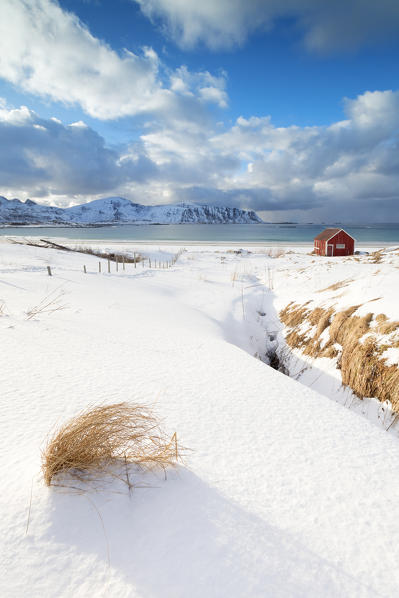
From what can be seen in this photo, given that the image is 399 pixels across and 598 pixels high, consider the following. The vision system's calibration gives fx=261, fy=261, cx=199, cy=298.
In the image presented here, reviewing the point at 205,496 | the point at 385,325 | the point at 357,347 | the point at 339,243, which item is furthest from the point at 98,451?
the point at 339,243

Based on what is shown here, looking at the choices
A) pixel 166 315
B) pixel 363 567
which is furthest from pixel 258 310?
pixel 363 567

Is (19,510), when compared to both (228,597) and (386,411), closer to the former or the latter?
(228,597)

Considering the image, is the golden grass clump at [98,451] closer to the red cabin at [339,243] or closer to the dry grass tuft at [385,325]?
the dry grass tuft at [385,325]

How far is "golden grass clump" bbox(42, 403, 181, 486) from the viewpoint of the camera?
53.3 inches

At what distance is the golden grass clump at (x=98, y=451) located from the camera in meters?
1.35

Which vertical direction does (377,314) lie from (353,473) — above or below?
above

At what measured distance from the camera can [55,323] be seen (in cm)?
433

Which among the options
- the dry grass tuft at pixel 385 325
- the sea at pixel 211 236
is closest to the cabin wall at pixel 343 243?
the sea at pixel 211 236

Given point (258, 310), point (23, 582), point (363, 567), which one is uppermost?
point (23, 582)

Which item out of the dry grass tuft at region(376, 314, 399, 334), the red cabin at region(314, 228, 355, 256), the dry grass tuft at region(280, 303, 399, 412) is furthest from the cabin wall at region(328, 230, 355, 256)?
the dry grass tuft at region(376, 314, 399, 334)

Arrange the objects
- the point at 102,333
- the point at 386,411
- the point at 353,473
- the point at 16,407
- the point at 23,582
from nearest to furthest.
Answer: the point at 23,582 < the point at 353,473 < the point at 16,407 < the point at 386,411 < the point at 102,333

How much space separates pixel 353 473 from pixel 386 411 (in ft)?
6.27

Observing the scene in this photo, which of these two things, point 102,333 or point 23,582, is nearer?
point 23,582

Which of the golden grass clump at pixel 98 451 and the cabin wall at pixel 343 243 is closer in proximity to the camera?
the golden grass clump at pixel 98 451
